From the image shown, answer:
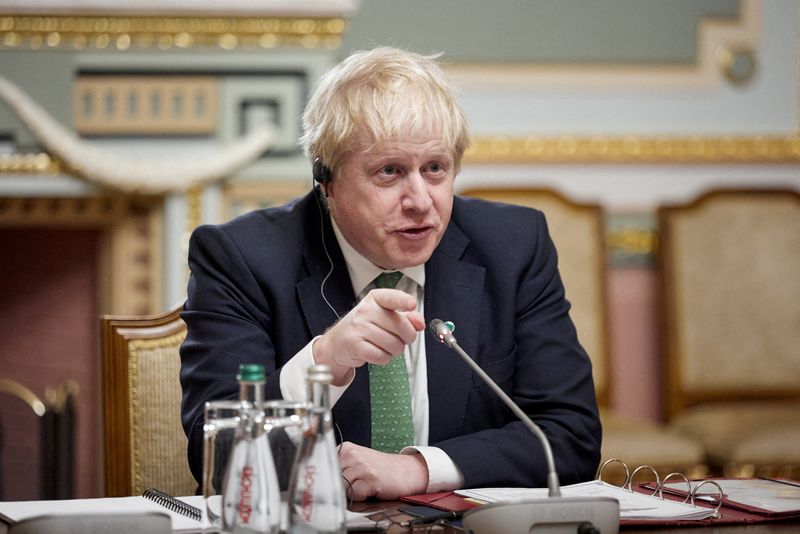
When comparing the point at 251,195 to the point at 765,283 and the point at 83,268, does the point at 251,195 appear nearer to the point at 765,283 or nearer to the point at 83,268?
the point at 83,268

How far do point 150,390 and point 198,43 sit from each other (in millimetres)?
1534

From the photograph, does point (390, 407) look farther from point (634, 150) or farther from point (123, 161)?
point (634, 150)

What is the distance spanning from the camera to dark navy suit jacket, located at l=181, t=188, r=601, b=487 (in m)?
1.69

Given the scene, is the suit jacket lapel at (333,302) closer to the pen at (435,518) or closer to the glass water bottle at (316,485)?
the pen at (435,518)

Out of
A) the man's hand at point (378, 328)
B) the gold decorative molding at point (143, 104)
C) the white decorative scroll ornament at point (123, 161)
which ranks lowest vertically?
the man's hand at point (378, 328)

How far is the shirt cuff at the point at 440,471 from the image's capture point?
153 centimetres

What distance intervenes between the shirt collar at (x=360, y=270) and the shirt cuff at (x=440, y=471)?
0.38 meters

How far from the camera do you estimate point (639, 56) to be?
3705 millimetres

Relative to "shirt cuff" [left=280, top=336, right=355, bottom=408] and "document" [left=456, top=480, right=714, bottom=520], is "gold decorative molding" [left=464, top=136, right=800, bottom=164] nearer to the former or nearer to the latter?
"shirt cuff" [left=280, top=336, right=355, bottom=408]

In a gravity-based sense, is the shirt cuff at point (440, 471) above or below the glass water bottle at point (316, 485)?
below

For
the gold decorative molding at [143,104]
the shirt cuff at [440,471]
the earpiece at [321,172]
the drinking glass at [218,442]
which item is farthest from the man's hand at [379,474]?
the gold decorative molding at [143,104]

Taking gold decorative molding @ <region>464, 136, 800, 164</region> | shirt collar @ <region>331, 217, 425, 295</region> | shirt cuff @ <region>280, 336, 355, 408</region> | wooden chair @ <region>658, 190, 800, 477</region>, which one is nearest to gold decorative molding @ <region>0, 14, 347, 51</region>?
gold decorative molding @ <region>464, 136, 800, 164</region>

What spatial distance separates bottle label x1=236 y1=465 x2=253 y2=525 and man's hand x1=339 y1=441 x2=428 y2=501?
39cm

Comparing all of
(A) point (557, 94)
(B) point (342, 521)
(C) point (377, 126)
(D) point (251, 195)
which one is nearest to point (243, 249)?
(C) point (377, 126)
